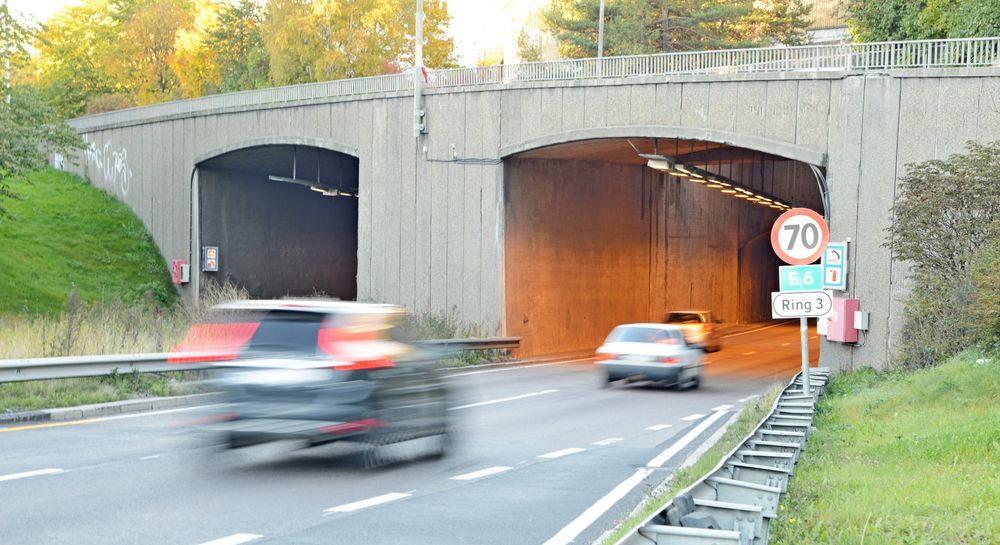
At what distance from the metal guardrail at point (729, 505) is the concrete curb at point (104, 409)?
24.2 ft

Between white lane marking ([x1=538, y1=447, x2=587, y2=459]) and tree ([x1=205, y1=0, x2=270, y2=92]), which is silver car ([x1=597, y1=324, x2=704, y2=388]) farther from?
tree ([x1=205, y1=0, x2=270, y2=92])

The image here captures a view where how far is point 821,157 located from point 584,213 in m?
11.8

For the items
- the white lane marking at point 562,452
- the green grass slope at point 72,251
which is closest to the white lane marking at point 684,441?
the white lane marking at point 562,452

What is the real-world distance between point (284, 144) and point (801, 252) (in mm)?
28122

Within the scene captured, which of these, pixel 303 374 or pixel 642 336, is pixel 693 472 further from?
pixel 642 336

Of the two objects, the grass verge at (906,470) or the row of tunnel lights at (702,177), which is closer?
the grass verge at (906,470)

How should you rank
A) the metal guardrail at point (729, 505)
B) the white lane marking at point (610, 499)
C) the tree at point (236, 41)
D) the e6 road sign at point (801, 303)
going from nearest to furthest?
1. the metal guardrail at point (729, 505)
2. the white lane marking at point (610, 499)
3. the e6 road sign at point (801, 303)
4. the tree at point (236, 41)

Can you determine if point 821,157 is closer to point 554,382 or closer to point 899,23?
point 554,382

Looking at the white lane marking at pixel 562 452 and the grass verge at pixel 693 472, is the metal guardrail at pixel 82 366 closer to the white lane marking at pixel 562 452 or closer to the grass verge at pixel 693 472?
the white lane marking at pixel 562 452

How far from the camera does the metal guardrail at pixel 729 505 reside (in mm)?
5512

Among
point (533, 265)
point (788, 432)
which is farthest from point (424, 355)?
point (533, 265)

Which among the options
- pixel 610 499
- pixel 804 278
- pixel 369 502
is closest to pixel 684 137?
pixel 804 278

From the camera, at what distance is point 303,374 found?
34.4ft

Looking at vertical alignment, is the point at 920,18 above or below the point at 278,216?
above
